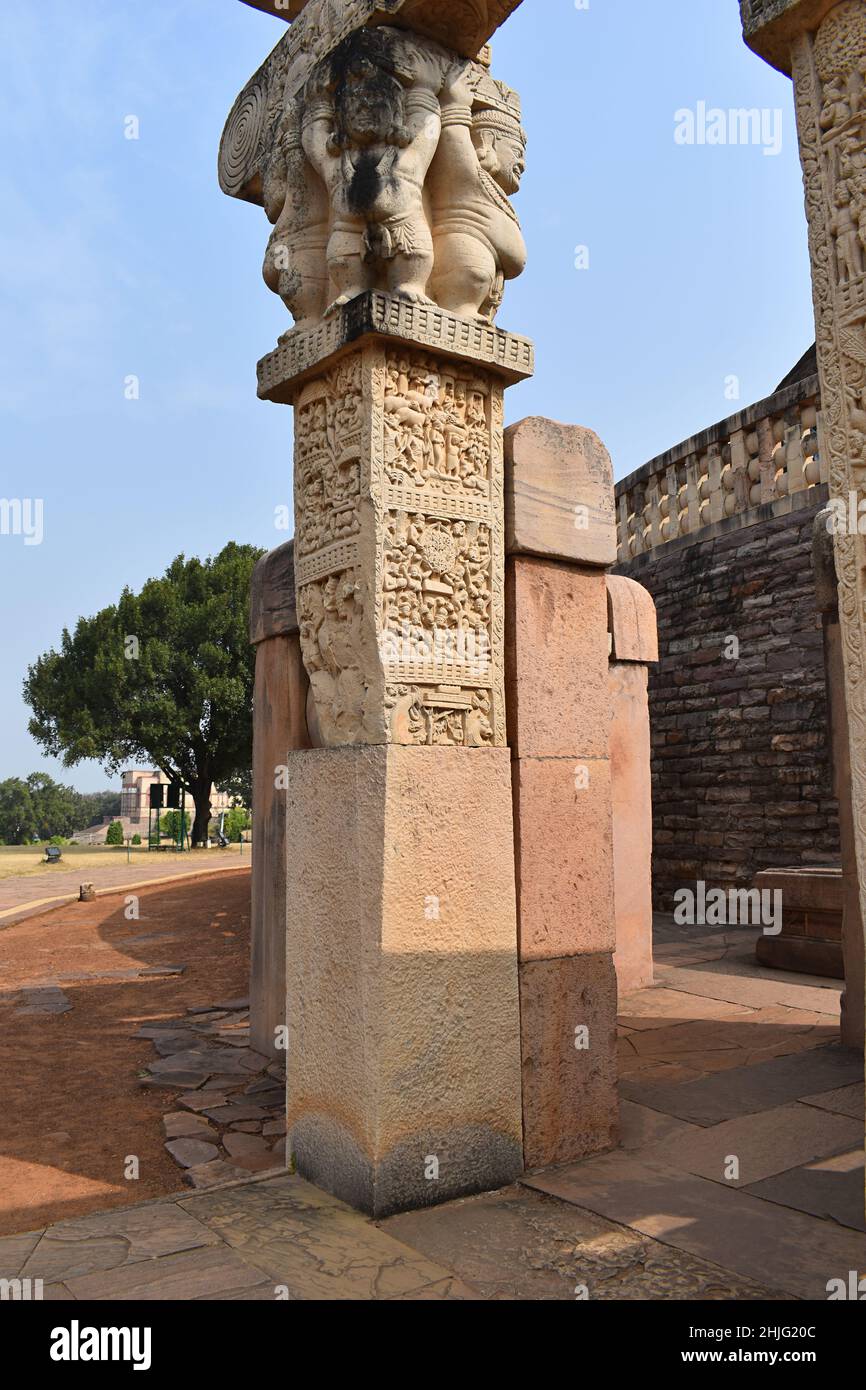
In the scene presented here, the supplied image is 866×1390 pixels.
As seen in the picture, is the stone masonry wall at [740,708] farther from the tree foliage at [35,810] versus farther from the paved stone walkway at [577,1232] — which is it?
the tree foliage at [35,810]

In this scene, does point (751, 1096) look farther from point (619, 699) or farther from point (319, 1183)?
point (619, 699)

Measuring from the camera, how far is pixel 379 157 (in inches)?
137

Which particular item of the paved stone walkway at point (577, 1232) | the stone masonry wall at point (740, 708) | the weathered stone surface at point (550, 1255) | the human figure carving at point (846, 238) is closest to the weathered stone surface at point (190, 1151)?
the paved stone walkway at point (577, 1232)

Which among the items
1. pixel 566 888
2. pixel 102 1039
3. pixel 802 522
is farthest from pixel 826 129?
pixel 802 522

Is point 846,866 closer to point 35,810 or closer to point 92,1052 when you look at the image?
point 92,1052

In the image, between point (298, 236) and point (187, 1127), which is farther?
point (187, 1127)

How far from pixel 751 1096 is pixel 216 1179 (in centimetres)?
218

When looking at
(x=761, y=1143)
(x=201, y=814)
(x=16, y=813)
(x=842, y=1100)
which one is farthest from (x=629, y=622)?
(x=16, y=813)

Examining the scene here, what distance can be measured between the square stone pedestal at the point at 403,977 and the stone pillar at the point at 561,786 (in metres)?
0.12

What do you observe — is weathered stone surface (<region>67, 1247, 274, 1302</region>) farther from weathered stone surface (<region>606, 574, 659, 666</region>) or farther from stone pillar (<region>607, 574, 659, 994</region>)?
weathered stone surface (<region>606, 574, 659, 666</region>)

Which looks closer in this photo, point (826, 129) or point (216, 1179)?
point (826, 129)

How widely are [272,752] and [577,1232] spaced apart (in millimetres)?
2954

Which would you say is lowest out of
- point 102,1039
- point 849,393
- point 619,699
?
point 102,1039

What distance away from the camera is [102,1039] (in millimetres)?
5895
